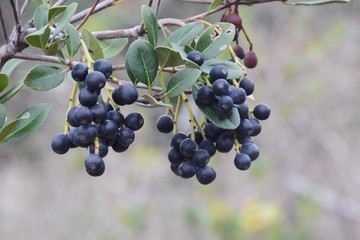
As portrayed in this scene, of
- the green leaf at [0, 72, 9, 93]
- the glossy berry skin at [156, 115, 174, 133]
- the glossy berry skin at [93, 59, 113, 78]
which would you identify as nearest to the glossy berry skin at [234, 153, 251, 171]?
the glossy berry skin at [156, 115, 174, 133]

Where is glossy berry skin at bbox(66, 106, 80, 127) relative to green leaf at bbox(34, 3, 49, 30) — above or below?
below

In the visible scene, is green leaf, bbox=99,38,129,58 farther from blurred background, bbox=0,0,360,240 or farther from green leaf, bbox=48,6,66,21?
blurred background, bbox=0,0,360,240

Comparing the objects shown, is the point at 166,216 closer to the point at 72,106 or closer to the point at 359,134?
the point at 359,134

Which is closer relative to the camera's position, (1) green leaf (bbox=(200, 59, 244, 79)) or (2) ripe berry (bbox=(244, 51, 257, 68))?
(1) green leaf (bbox=(200, 59, 244, 79))

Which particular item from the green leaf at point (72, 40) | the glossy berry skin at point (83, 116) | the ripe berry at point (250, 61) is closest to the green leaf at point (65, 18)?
the green leaf at point (72, 40)

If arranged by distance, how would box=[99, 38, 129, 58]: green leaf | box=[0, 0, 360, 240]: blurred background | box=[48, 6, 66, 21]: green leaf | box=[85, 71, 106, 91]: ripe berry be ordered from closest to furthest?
box=[85, 71, 106, 91]: ripe berry → box=[48, 6, 66, 21]: green leaf → box=[99, 38, 129, 58]: green leaf → box=[0, 0, 360, 240]: blurred background

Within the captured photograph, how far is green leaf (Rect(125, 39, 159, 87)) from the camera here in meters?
0.74

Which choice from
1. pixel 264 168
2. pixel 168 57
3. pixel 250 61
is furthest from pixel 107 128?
pixel 264 168

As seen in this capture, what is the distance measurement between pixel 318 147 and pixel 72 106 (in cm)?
A: 363

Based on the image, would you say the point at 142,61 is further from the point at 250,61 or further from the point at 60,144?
the point at 250,61

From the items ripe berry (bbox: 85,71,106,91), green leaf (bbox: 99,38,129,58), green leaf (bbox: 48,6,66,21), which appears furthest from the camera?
green leaf (bbox: 99,38,129,58)

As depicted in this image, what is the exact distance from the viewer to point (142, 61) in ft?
2.46

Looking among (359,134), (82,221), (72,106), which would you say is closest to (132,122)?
(72,106)

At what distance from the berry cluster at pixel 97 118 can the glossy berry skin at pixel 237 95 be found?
119 millimetres
